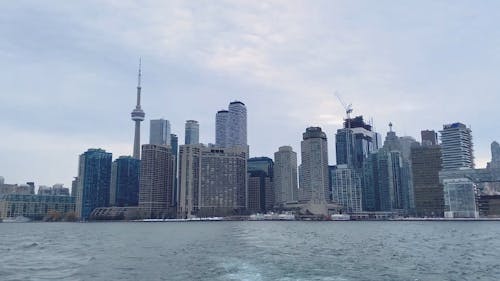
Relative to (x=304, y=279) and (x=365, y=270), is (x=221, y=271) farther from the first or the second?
(x=365, y=270)

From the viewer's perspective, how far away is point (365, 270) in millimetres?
52281

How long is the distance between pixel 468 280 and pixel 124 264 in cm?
4096

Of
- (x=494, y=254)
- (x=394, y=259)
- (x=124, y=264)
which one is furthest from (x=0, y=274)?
(x=494, y=254)

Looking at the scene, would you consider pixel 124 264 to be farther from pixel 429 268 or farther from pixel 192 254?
pixel 429 268

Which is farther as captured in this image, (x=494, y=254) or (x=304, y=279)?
(x=494, y=254)

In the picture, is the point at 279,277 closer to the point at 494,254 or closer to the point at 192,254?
the point at 192,254

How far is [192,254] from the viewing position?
71688mm

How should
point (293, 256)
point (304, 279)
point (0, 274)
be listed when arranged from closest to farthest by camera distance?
point (304, 279) < point (0, 274) < point (293, 256)

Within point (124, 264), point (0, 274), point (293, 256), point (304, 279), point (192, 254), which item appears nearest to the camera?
point (304, 279)

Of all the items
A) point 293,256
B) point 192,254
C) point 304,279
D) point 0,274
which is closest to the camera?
point 304,279

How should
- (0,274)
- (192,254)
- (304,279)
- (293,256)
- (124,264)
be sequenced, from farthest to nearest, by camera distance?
(192,254), (293,256), (124,264), (0,274), (304,279)

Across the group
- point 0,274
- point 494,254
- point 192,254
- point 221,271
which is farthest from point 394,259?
point 0,274

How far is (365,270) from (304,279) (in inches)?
393

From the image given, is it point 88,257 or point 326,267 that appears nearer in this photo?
point 326,267
